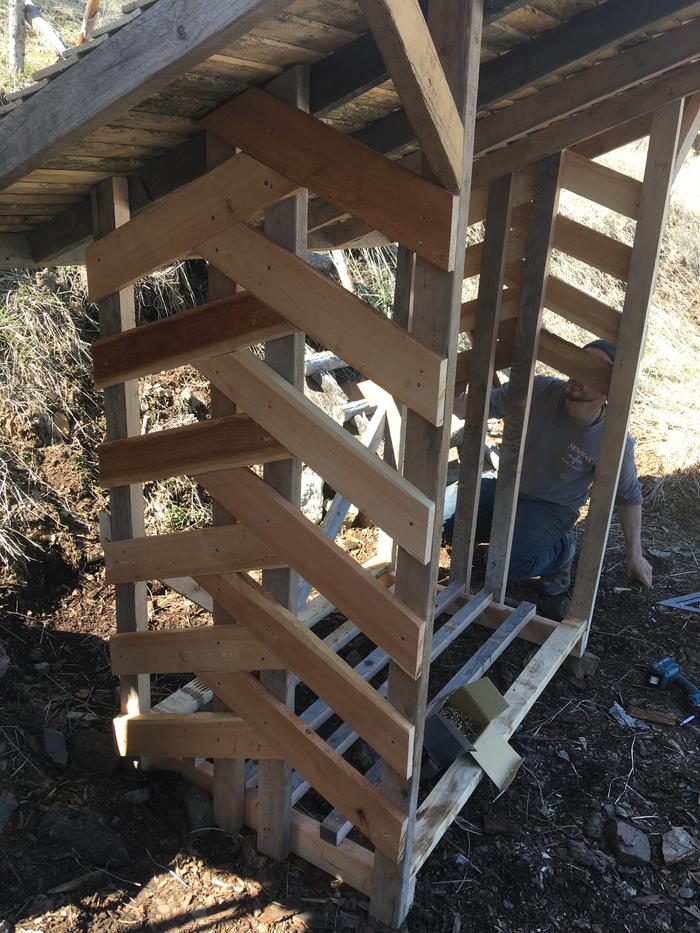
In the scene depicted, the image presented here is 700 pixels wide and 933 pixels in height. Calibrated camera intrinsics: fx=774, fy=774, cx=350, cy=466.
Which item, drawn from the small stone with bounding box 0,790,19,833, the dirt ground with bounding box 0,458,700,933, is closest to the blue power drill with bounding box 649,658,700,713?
the dirt ground with bounding box 0,458,700,933

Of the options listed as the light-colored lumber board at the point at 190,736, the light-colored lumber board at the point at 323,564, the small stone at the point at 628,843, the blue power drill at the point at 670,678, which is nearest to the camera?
the light-colored lumber board at the point at 323,564

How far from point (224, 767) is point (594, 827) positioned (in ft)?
5.32

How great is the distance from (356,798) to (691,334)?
930cm

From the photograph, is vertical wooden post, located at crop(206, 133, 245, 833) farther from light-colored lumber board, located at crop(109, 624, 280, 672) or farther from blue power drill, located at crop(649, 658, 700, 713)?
blue power drill, located at crop(649, 658, 700, 713)

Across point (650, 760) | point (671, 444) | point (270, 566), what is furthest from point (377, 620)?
point (671, 444)

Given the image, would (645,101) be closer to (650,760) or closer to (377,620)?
(377,620)

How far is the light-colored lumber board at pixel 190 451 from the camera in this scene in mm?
2527

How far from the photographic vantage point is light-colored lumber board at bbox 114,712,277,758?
9.57 ft

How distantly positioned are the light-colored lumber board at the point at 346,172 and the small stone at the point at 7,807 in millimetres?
2673

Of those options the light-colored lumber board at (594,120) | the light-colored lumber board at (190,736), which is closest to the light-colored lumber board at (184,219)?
the light-colored lumber board at (190,736)

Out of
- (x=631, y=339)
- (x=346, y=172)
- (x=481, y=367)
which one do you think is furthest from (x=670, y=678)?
(x=346, y=172)

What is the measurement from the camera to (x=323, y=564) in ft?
8.14

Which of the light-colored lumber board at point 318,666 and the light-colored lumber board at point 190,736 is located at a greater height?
the light-colored lumber board at point 318,666

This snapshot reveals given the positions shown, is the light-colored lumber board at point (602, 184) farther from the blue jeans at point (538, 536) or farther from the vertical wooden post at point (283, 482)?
the vertical wooden post at point (283, 482)
